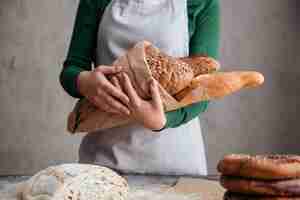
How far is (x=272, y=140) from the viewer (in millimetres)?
1893

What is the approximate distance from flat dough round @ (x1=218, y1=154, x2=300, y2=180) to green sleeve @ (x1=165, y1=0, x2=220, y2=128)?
0.40m

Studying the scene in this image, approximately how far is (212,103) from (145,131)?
72 centimetres

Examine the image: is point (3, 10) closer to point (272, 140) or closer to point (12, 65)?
point (12, 65)

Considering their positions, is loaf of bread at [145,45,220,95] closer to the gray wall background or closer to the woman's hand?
the woman's hand

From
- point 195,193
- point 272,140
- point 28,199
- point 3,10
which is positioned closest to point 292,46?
point 272,140

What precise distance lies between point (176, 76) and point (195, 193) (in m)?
0.20

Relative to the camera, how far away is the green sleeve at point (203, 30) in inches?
47.2

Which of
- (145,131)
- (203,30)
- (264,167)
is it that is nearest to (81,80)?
(145,131)

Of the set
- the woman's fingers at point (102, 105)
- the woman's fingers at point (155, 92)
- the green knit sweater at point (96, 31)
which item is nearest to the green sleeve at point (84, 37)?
the green knit sweater at point (96, 31)

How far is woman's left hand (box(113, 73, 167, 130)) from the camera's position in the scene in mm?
1029

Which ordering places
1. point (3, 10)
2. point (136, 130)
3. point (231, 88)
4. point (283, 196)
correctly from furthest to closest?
point (3, 10)
point (136, 130)
point (231, 88)
point (283, 196)

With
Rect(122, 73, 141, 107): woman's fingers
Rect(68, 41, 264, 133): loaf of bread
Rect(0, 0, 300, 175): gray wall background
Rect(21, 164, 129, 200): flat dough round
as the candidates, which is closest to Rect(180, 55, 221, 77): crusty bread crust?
Rect(68, 41, 264, 133): loaf of bread

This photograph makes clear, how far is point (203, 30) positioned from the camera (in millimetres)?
1257

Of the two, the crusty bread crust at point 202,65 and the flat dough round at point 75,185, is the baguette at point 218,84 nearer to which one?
the crusty bread crust at point 202,65
